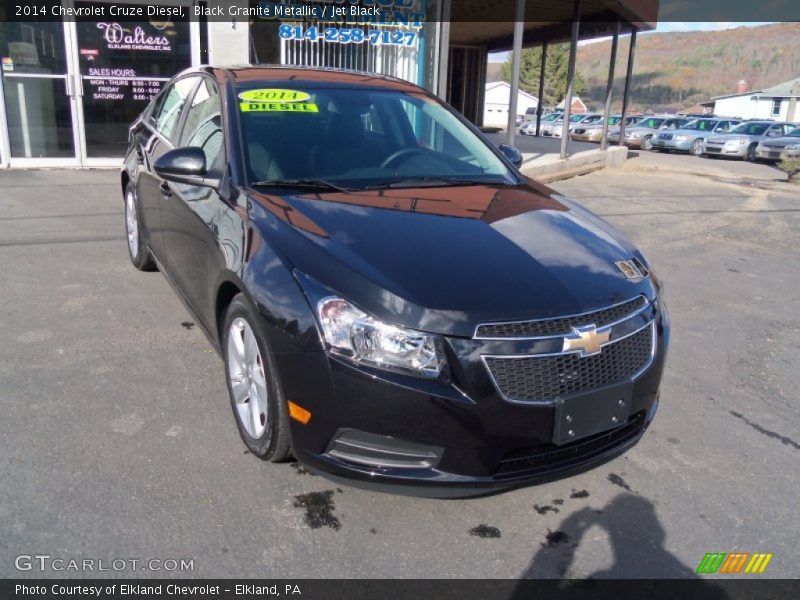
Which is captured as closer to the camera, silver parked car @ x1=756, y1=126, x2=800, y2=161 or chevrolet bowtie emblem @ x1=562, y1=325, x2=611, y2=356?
chevrolet bowtie emblem @ x1=562, y1=325, x2=611, y2=356

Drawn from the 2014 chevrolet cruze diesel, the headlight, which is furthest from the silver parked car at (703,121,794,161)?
the headlight

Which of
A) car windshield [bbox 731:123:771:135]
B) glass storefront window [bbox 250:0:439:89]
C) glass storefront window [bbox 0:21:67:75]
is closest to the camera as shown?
glass storefront window [bbox 0:21:67:75]

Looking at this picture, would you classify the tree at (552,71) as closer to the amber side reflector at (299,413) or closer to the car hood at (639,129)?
the car hood at (639,129)

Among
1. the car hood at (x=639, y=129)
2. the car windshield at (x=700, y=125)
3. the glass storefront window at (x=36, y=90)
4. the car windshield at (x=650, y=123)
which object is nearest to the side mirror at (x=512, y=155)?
the glass storefront window at (x=36, y=90)

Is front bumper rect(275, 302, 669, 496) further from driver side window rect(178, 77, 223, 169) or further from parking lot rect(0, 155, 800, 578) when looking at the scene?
driver side window rect(178, 77, 223, 169)

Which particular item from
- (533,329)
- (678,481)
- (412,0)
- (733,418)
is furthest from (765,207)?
(533,329)

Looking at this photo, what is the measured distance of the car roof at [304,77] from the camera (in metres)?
3.86

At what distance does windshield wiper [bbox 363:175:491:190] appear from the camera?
341cm

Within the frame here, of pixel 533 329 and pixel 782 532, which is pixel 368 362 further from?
pixel 782 532

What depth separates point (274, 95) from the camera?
12.2 ft

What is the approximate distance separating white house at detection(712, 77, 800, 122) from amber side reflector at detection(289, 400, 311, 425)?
62718mm

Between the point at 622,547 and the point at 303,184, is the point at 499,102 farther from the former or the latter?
the point at 622,547

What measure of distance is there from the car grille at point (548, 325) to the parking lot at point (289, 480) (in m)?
0.84

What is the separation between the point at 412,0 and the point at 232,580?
10.9 metres
